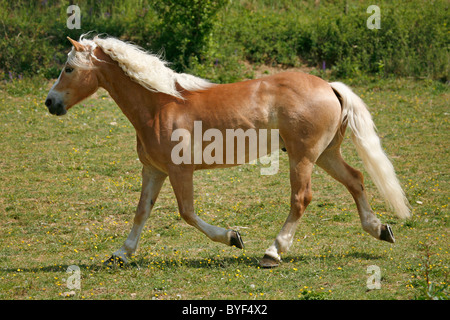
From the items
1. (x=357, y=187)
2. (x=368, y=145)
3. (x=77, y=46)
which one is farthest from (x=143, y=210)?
(x=368, y=145)

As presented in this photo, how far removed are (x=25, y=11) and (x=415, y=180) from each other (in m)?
11.5

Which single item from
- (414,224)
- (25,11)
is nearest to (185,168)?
(414,224)

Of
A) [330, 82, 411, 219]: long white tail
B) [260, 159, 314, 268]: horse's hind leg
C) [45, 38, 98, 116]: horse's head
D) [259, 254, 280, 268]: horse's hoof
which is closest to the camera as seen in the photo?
[259, 254, 280, 268]: horse's hoof

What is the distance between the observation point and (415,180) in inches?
363

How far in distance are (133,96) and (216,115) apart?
3.11ft

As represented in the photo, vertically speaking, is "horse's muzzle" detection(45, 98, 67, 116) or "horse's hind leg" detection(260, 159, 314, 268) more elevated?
"horse's muzzle" detection(45, 98, 67, 116)

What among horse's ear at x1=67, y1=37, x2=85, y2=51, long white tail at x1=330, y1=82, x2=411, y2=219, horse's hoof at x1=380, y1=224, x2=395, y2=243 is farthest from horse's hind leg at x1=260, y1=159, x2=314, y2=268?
horse's ear at x1=67, y1=37, x2=85, y2=51

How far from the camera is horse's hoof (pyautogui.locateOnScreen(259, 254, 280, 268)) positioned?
6125mm

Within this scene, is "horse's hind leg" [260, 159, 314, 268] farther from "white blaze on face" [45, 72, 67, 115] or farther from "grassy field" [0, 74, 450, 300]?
"white blaze on face" [45, 72, 67, 115]

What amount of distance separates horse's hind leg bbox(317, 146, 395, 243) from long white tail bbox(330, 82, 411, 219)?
0.66 ft

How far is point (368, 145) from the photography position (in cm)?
658

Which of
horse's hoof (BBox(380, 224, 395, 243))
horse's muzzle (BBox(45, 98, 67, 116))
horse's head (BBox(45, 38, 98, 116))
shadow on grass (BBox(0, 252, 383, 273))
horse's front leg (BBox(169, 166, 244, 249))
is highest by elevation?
horse's head (BBox(45, 38, 98, 116))

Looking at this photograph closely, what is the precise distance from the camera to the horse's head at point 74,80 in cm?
636

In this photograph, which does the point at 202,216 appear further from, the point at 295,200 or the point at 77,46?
the point at 77,46
